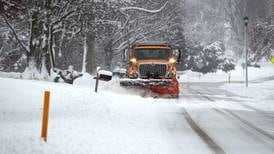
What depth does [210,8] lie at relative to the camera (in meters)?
80.1

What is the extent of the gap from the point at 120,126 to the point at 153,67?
8.94 m

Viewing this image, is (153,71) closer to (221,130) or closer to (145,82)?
(145,82)

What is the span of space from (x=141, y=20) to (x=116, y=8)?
548 inches

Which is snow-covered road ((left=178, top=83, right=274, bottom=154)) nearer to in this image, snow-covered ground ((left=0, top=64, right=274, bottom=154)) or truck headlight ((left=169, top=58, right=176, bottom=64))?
snow-covered ground ((left=0, top=64, right=274, bottom=154))

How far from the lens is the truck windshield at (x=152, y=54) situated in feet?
60.0

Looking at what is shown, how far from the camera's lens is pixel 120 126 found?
892cm

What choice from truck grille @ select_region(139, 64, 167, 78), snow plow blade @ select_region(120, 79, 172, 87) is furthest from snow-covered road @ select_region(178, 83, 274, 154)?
truck grille @ select_region(139, 64, 167, 78)

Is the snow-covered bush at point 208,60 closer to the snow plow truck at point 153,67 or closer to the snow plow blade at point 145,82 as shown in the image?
the snow plow truck at point 153,67

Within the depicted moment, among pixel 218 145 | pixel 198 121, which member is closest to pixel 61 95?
pixel 198 121

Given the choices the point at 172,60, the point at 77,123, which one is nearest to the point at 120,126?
the point at 77,123

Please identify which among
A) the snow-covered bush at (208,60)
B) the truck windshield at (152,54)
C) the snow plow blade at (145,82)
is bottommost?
the snow plow blade at (145,82)

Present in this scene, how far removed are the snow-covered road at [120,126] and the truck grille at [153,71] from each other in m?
4.22

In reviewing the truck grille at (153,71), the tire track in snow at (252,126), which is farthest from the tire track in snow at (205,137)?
the truck grille at (153,71)

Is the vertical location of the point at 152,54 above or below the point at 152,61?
above
